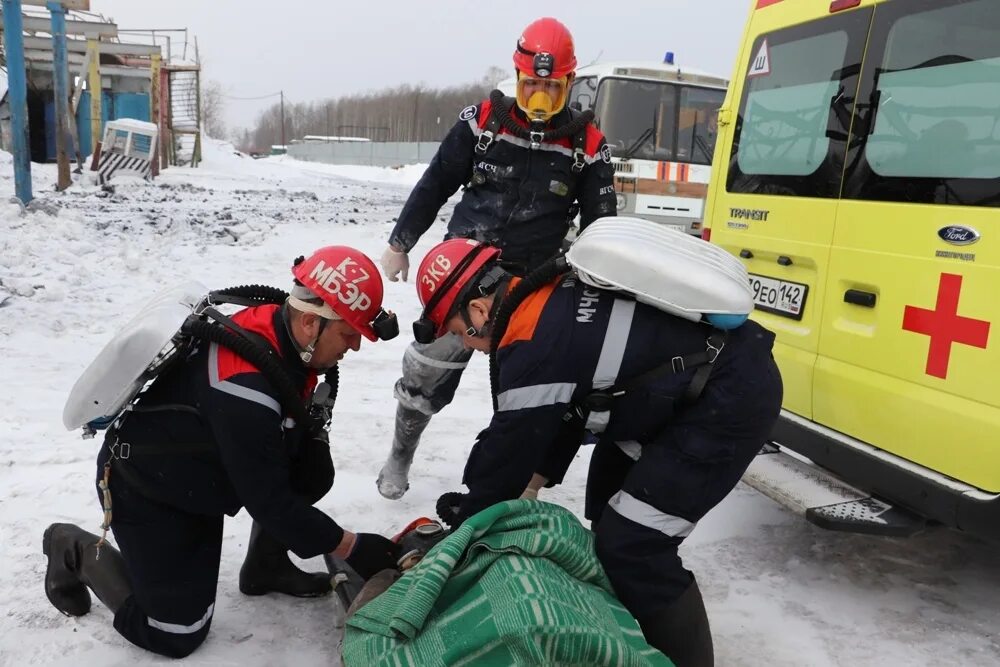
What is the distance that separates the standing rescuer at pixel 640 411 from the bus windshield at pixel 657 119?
25.4 ft

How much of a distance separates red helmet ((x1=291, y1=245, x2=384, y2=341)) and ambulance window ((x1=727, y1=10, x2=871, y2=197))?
193 centimetres

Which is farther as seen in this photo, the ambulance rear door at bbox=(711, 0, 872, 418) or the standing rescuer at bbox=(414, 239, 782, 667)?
the ambulance rear door at bbox=(711, 0, 872, 418)

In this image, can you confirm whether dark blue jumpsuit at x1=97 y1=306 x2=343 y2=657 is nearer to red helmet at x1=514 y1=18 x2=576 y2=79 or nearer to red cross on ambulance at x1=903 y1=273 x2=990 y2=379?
red helmet at x1=514 y1=18 x2=576 y2=79

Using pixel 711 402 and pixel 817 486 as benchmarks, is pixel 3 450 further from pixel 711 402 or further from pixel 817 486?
pixel 817 486

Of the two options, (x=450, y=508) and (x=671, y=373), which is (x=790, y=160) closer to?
(x=671, y=373)

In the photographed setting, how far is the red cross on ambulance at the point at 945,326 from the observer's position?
2529mm

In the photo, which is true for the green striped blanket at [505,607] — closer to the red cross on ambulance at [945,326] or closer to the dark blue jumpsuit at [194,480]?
the dark blue jumpsuit at [194,480]

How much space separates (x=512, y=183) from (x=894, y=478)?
1.91 meters

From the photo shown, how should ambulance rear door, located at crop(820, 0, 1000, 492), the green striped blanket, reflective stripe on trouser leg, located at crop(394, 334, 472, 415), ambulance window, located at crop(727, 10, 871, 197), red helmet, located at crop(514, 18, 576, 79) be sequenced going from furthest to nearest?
reflective stripe on trouser leg, located at crop(394, 334, 472, 415), red helmet, located at crop(514, 18, 576, 79), ambulance window, located at crop(727, 10, 871, 197), ambulance rear door, located at crop(820, 0, 1000, 492), the green striped blanket

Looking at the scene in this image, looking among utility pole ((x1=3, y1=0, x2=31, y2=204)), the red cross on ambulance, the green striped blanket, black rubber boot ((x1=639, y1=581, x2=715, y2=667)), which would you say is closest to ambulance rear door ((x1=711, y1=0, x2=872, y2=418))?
the red cross on ambulance

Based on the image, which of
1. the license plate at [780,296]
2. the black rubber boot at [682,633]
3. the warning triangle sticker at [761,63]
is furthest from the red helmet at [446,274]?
the warning triangle sticker at [761,63]

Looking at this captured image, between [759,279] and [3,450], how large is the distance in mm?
3704

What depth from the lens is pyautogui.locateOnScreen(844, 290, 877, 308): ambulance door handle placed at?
9.52ft

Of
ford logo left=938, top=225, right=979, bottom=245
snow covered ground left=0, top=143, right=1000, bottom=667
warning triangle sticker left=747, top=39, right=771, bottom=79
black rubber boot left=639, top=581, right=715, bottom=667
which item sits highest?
warning triangle sticker left=747, top=39, right=771, bottom=79
